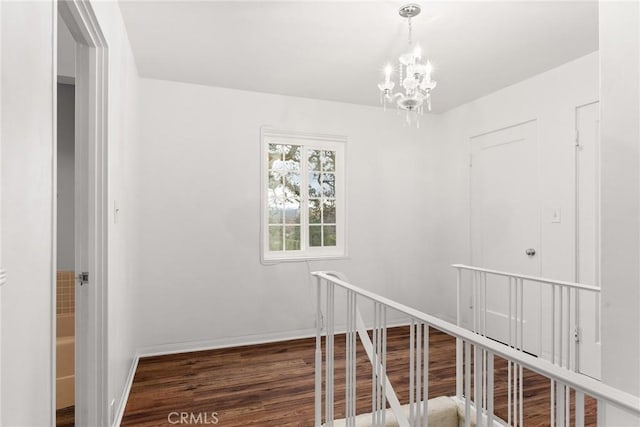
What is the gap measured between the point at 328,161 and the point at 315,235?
0.81 m

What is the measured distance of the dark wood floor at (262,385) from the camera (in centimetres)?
224

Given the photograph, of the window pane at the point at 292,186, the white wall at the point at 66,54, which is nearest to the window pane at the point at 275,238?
the window pane at the point at 292,186

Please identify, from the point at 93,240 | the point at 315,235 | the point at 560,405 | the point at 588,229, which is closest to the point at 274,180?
the point at 315,235

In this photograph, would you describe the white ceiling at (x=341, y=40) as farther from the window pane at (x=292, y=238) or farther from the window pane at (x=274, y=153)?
the window pane at (x=292, y=238)

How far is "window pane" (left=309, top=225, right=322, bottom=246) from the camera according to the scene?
12.8 ft

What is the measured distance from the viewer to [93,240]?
5.69 feet

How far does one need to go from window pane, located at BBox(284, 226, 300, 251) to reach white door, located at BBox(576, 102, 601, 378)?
2467mm

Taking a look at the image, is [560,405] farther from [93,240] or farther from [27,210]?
[93,240]

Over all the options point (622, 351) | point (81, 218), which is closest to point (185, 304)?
point (81, 218)

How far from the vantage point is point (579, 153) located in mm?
2898

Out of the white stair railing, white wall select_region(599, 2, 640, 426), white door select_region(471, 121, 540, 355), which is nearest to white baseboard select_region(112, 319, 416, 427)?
white door select_region(471, 121, 540, 355)

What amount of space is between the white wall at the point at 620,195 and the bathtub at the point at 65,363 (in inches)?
105

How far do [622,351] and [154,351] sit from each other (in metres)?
3.23

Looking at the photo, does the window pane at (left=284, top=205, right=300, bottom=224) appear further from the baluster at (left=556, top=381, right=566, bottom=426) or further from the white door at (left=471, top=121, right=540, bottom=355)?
the baluster at (left=556, top=381, right=566, bottom=426)
